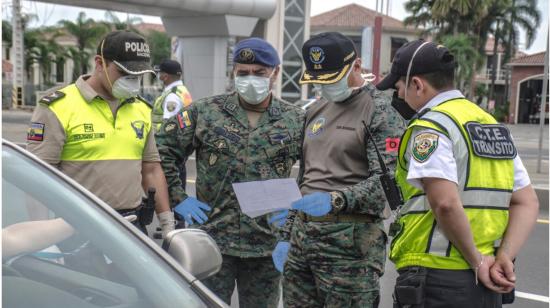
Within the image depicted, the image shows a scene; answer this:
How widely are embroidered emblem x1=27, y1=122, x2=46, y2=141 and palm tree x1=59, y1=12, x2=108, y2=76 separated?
43.6m

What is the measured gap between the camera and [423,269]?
232 cm

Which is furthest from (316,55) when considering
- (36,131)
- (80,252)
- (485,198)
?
(80,252)

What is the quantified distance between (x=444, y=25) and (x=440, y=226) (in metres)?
50.0

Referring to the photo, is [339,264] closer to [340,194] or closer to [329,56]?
[340,194]

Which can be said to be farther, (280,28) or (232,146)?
(280,28)

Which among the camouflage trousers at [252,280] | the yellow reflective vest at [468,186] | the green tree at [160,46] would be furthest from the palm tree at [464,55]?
the yellow reflective vest at [468,186]

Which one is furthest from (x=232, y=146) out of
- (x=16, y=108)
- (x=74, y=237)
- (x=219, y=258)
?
(x=16, y=108)

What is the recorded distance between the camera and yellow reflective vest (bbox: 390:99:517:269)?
2.22 metres

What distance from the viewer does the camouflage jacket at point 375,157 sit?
2652mm

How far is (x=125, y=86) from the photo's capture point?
10.3 ft

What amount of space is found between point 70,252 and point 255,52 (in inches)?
63.2

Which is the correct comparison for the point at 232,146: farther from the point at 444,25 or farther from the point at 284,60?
the point at 444,25

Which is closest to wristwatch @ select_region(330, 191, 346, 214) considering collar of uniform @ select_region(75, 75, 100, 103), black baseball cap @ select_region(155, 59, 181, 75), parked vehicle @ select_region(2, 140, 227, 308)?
parked vehicle @ select_region(2, 140, 227, 308)

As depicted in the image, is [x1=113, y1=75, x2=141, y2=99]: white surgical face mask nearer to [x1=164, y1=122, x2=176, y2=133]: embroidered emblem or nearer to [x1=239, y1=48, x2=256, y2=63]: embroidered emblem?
[x1=164, y1=122, x2=176, y2=133]: embroidered emblem
